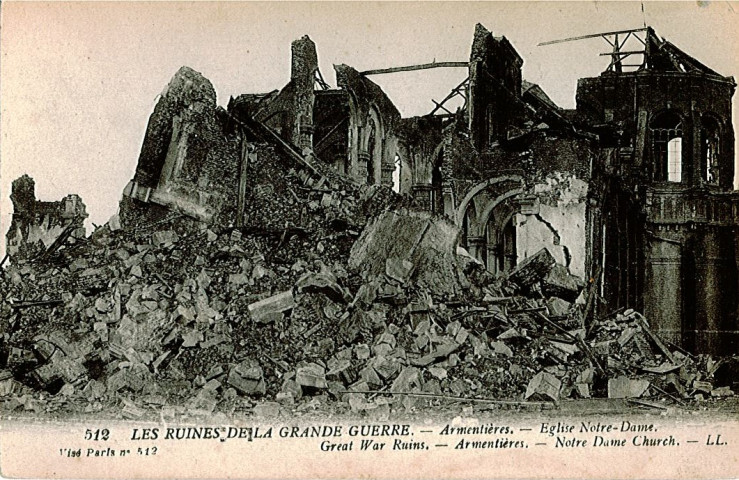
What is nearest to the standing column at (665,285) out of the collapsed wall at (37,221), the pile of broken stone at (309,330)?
the pile of broken stone at (309,330)

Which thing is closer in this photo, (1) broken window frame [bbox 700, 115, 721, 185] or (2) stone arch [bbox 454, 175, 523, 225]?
(2) stone arch [bbox 454, 175, 523, 225]

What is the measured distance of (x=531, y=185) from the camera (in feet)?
37.2

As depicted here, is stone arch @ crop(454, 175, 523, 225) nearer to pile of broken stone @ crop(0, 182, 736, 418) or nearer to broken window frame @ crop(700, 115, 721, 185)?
broken window frame @ crop(700, 115, 721, 185)

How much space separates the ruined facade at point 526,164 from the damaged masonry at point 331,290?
5 centimetres

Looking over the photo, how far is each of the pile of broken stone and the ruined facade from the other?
942 millimetres

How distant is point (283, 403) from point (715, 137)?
14.2 metres

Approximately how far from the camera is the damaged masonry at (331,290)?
8133 mm

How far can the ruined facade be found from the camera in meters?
11.0

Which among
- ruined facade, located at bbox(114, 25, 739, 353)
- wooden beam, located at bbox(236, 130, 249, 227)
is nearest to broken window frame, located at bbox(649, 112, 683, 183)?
ruined facade, located at bbox(114, 25, 739, 353)

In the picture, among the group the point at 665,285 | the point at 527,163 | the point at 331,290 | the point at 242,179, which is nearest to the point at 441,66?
the point at 527,163

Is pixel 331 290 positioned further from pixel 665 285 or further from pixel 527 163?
pixel 665 285

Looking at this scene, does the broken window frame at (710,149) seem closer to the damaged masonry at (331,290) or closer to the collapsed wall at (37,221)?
the damaged masonry at (331,290)

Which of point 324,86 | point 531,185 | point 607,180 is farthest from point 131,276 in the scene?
point 324,86

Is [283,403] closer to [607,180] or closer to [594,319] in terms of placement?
[594,319]
